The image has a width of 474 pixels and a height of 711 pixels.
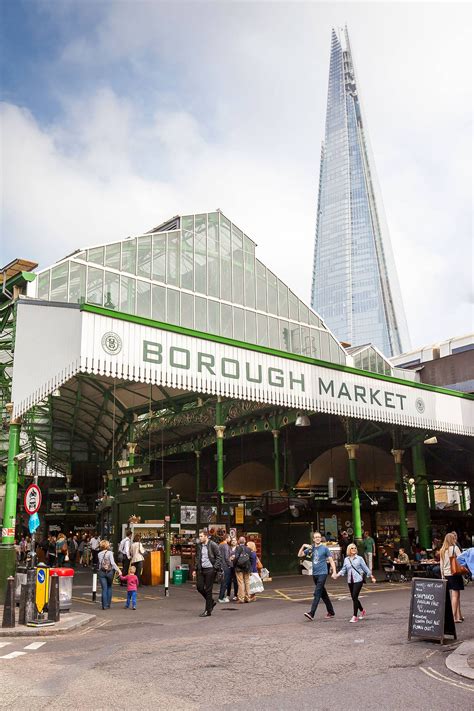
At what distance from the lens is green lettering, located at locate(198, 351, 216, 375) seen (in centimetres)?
1930

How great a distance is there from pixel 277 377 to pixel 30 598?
10.6m

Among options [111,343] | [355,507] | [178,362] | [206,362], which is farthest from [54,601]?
[355,507]

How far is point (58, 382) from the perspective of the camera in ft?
54.7

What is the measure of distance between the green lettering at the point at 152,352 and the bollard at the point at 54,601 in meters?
6.42

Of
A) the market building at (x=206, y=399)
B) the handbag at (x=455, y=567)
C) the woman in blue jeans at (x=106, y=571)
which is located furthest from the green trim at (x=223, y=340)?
the handbag at (x=455, y=567)

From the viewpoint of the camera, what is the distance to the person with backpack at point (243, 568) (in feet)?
56.9

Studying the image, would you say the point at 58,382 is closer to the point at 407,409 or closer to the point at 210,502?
the point at 210,502

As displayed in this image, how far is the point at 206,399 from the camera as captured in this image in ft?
94.4

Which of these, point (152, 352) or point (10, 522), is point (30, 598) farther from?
point (152, 352)

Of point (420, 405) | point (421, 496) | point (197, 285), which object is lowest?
point (421, 496)

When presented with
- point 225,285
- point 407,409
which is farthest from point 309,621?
point 225,285

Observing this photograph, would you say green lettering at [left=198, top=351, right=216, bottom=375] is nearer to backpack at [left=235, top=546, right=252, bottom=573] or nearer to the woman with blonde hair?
backpack at [left=235, top=546, right=252, bottom=573]

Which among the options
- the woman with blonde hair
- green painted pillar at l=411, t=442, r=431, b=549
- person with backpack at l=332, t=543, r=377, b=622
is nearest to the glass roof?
green painted pillar at l=411, t=442, r=431, b=549

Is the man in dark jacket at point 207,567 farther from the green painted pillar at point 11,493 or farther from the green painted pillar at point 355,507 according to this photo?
the green painted pillar at point 355,507
